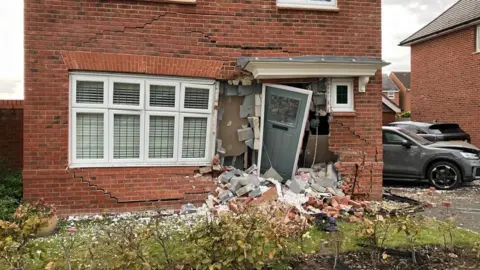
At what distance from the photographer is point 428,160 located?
1041cm

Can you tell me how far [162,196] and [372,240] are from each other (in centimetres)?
376

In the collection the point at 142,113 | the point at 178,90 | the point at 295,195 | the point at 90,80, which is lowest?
the point at 295,195

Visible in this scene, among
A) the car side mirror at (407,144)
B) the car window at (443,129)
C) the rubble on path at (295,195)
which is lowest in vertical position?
the rubble on path at (295,195)

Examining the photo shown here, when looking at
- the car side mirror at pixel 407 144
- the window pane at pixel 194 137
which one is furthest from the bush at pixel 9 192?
the car side mirror at pixel 407 144

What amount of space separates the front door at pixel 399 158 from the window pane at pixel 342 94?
3.51m

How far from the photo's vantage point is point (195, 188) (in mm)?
7246

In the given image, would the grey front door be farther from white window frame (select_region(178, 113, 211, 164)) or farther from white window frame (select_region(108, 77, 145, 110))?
A: white window frame (select_region(108, 77, 145, 110))

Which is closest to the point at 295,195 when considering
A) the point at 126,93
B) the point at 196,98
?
the point at 196,98

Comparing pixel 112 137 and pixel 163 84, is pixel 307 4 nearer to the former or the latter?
pixel 163 84

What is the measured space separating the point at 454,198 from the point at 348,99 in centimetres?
368

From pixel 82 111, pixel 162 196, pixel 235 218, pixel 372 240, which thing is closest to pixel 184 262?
pixel 235 218

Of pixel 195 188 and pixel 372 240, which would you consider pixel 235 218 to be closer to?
pixel 372 240

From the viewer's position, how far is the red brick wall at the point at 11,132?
304 inches

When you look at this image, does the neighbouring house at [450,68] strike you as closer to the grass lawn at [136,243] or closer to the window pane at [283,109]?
the window pane at [283,109]
